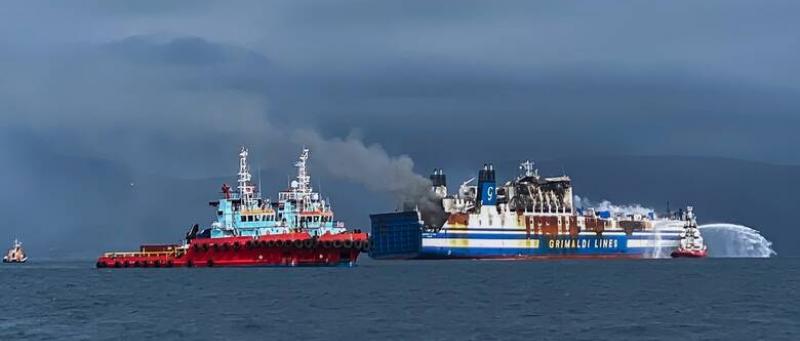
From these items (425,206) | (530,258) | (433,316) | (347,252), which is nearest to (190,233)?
(347,252)

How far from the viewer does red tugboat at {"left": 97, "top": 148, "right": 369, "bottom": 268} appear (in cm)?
11719

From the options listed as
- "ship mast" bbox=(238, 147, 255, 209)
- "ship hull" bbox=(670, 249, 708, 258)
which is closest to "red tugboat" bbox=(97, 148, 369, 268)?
"ship mast" bbox=(238, 147, 255, 209)

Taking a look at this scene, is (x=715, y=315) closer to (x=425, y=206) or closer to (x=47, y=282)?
(x=47, y=282)

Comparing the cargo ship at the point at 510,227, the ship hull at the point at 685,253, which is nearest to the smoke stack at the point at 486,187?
the cargo ship at the point at 510,227

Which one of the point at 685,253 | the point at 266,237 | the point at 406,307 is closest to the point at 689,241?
the point at 685,253

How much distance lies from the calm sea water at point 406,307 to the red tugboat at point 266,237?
11.1m

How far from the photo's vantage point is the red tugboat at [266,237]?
384 ft

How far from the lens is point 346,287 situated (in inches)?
3401

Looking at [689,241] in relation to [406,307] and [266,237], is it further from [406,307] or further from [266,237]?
[406,307]

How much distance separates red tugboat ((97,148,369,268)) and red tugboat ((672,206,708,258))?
6792 centimetres

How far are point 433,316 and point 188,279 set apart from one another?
42125mm

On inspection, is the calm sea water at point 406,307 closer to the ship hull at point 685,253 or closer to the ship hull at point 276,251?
the ship hull at point 276,251

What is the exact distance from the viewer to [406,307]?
6831 centimetres

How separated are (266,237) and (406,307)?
5174 centimetres
